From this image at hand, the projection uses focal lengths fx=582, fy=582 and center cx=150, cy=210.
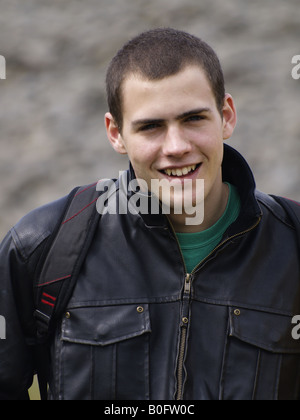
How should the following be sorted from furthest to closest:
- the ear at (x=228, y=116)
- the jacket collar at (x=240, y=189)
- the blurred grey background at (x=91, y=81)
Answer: the blurred grey background at (x=91, y=81) → the ear at (x=228, y=116) → the jacket collar at (x=240, y=189)

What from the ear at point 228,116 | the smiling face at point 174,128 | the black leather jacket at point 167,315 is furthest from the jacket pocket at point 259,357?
the ear at point 228,116

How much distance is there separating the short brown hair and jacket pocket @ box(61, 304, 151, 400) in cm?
63

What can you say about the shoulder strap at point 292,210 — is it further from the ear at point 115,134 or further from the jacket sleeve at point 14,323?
the jacket sleeve at point 14,323

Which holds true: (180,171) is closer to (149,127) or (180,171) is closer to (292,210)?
(149,127)

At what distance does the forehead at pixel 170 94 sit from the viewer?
1.76 meters

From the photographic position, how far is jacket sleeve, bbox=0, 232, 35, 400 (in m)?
1.89

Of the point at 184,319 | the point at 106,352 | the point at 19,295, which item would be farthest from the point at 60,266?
the point at 184,319

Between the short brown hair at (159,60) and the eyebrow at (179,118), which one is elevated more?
the short brown hair at (159,60)

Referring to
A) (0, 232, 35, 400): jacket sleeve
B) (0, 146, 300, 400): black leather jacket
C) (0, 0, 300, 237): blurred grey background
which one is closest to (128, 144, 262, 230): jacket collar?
(0, 146, 300, 400): black leather jacket

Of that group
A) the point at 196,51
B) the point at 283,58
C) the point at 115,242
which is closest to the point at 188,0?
the point at 283,58

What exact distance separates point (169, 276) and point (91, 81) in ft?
9.38

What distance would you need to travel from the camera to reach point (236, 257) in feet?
6.18

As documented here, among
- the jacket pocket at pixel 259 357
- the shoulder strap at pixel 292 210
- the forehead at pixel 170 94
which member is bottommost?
the jacket pocket at pixel 259 357

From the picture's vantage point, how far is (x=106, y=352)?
72.2 inches
